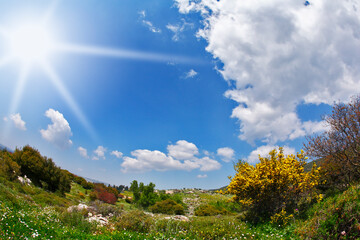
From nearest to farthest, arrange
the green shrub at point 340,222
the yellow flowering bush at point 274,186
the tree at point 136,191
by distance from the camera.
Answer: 1. the green shrub at point 340,222
2. the yellow flowering bush at point 274,186
3. the tree at point 136,191

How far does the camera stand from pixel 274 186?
10.9m

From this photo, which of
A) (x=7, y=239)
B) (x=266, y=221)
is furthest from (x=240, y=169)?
(x=7, y=239)

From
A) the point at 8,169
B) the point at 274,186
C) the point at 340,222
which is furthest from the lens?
the point at 8,169

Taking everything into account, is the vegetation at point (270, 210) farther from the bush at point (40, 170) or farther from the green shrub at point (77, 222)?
the bush at point (40, 170)

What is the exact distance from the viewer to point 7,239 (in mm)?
5051

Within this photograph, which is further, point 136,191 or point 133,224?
point 136,191

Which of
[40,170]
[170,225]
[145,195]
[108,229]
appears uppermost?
[40,170]

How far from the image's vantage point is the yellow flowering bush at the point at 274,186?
10.6 metres

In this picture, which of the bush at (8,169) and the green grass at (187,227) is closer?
the green grass at (187,227)

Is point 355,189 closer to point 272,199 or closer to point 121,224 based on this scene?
point 272,199

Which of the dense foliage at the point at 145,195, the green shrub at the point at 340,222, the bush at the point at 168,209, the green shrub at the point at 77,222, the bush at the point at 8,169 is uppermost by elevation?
the bush at the point at 8,169

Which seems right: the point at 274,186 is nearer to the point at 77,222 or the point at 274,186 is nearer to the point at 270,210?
the point at 270,210

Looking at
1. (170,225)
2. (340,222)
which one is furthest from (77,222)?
(340,222)

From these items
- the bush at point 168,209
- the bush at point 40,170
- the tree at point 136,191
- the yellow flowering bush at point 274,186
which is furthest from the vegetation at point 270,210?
the tree at point 136,191
